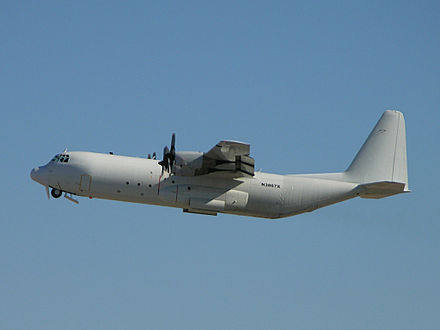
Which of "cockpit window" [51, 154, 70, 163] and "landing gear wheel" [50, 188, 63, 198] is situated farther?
"landing gear wheel" [50, 188, 63, 198]

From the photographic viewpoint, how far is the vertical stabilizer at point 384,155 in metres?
33.5

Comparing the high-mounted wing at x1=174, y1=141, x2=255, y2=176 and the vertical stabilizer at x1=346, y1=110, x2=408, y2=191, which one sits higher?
the vertical stabilizer at x1=346, y1=110, x2=408, y2=191

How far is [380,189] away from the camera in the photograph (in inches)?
1300

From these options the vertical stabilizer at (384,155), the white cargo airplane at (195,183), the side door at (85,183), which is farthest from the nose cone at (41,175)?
the vertical stabilizer at (384,155)

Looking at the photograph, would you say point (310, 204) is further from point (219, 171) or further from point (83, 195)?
point (83, 195)

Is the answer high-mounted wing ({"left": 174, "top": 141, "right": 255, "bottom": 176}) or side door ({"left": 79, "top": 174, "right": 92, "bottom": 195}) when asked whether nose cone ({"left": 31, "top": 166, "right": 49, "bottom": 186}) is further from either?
Answer: high-mounted wing ({"left": 174, "top": 141, "right": 255, "bottom": 176})

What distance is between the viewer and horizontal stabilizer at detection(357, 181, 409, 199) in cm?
3262

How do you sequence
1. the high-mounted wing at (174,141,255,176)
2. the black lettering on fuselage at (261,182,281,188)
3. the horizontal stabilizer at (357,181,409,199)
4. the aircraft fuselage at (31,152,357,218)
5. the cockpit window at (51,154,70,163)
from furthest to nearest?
the horizontal stabilizer at (357,181,409,199) → the black lettering on fuselage at (261,182,281,188) → the cockpit window at (51,154,70,163) → the aircraft fuselage at (31,152,357,218) → the high-mounted wing at (174,141,255,176)

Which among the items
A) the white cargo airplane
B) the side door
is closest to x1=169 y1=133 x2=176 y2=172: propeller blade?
the white cargo airplane

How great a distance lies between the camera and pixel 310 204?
32.5 metres

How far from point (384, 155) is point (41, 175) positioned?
614 inches

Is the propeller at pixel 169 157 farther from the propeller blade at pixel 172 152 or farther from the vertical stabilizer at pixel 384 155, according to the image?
the vertical stabilizer at pixel 384 155

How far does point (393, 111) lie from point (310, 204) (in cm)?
644

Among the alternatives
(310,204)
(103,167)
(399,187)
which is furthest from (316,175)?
A: (103,167)
